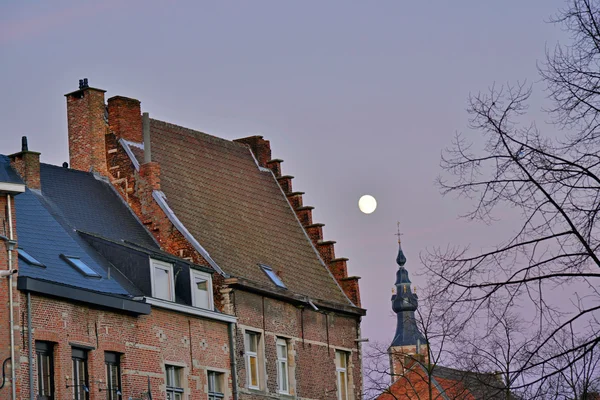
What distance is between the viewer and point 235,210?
34531 millimetres

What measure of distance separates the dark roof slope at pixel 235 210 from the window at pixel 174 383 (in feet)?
11.4

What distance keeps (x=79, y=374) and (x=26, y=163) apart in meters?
6.00

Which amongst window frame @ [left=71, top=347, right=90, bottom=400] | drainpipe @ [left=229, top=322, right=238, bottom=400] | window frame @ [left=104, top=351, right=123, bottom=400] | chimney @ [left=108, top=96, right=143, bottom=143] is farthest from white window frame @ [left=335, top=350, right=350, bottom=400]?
window frame @ [left=71, top=347, right=90, bottom=400]

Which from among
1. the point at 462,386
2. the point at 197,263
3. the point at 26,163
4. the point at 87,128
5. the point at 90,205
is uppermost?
the point at 87,128

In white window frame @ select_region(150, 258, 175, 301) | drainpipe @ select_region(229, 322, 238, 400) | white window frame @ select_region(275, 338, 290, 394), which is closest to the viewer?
white window frame @ select_region(150, 258, 175, 301)

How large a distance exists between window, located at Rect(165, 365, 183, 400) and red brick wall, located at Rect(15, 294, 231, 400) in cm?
15

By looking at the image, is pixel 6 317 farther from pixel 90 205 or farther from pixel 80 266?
pixel 90 205

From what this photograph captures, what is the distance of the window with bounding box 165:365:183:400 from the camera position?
90.2 feet

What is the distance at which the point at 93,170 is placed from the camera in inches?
1264

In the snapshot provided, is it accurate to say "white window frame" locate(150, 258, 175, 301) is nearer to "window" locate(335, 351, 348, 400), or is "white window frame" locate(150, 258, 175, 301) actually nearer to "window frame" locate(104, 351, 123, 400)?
"window frame" locate(104, 351, 123, 400)

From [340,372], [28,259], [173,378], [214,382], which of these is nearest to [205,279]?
[214,382]

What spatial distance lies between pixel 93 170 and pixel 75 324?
8.17m

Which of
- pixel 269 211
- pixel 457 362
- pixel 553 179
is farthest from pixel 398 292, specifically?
pixel 553 179

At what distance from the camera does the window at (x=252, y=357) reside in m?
30.4
